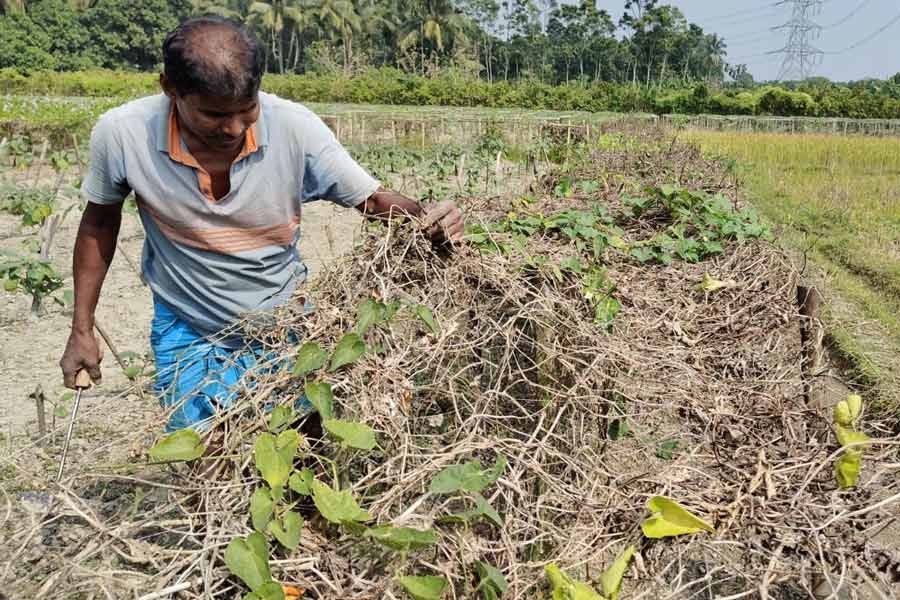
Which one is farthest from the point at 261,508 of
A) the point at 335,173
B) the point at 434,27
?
the point at 434,27

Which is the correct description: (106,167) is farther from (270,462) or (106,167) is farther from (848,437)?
(848,437)

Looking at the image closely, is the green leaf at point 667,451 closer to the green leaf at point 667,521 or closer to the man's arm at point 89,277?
the green leaf at point 667,521

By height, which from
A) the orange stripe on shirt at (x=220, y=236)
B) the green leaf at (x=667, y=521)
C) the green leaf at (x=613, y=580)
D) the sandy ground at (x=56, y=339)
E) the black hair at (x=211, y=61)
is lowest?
the sandy ground at (x=56, y=339)

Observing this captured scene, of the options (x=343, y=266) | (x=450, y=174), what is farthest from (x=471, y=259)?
(x=450, y=174)

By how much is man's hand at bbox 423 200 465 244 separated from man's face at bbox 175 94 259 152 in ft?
A: 1.44

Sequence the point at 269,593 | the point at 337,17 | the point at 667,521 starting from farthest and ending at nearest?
the point at 337,17, the point at 667,521, the point at 269,593

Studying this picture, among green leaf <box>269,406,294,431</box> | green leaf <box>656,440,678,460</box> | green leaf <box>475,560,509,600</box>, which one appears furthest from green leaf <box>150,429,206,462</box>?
green leaf <box>656,440,678,460</box>

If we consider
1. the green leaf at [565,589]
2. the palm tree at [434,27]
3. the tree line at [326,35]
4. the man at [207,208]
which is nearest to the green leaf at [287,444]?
the green leaf at [565,589]

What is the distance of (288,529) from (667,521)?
664mm

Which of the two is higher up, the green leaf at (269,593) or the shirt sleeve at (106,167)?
the shirt sleeve at (106,167)

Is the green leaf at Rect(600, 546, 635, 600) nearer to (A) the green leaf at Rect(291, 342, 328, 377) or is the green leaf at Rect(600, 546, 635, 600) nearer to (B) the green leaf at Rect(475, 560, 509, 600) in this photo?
(B) the green leaf at Rect(475, 560, 509, 600)

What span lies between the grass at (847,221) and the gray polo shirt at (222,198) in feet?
5.59

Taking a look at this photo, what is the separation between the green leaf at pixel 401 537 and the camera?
116cm

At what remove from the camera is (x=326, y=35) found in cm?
5441
